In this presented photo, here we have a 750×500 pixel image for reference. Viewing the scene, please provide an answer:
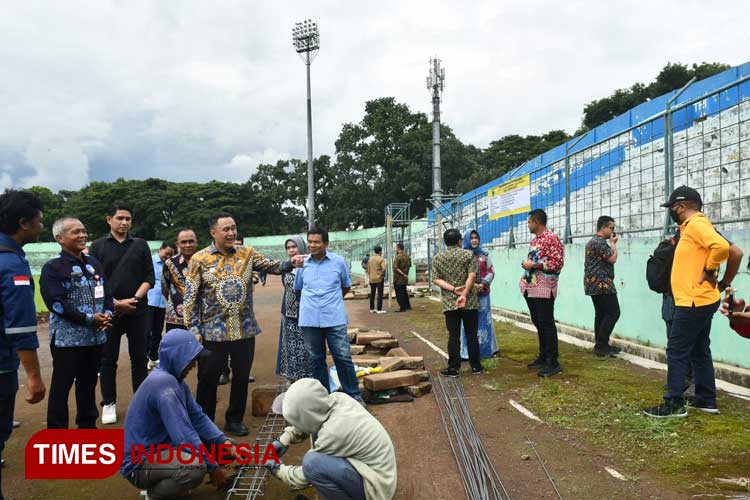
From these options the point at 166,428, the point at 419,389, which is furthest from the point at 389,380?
the point at 166,428

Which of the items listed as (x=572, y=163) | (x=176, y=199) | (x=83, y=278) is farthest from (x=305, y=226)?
(x=83, y=278)

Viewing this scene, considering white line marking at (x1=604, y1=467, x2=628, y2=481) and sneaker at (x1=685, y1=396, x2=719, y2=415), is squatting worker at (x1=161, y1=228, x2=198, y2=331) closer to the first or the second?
white line marking at (x1=604, y1=467, x2=628, y2=481)

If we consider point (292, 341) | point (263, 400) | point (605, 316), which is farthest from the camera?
point (605, 316)

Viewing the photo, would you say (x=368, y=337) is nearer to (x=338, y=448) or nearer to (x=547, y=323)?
(x=547, y=323)

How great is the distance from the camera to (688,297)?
12.6 ft

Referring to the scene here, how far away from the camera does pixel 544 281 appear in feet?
17.9

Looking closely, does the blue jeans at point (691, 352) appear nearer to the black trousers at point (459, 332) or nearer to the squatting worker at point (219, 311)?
the black trousers at point (459, 332)

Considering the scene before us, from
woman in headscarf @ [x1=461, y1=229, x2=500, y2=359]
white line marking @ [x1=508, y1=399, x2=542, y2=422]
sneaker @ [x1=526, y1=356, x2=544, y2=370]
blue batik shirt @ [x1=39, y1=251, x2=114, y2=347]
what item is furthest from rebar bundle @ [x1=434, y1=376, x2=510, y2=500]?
blue batik shirt @ [x1=39, y1=251, x2=114, y2=347]

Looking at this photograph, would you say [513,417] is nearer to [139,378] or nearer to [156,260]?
[139,378]

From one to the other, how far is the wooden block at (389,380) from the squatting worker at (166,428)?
2.25 metres

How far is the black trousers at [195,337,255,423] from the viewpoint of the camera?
12.9ft

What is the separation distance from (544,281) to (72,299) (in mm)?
4587

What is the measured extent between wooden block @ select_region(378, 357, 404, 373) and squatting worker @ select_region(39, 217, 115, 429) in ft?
9.46

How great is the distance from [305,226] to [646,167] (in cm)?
4944
